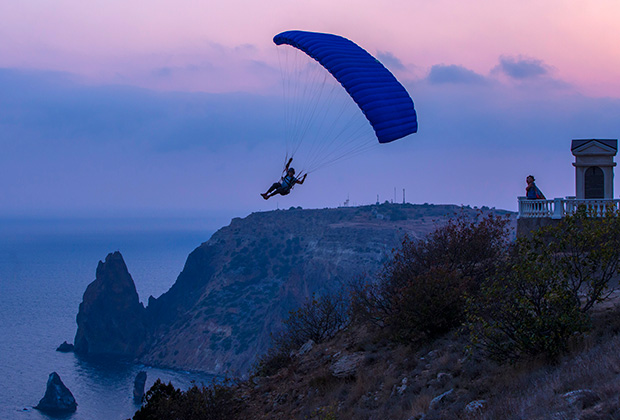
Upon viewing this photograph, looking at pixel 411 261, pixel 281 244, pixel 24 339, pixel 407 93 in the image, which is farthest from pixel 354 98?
pixel 24 339

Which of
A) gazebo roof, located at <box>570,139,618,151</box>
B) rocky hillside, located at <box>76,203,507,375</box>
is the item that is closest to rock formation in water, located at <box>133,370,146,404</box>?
rocky hillside, located at <box>76,203,507,375</box>

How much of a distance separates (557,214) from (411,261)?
566 centimetres

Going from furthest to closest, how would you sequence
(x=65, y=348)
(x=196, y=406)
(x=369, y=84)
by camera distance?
(x=65, y=348) < (x=369, y=84) < (x=196, y=406)

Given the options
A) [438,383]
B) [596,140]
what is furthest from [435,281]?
[596,140]

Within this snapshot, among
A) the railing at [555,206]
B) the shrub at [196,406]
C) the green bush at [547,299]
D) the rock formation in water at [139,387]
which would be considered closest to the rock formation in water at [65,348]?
the rock formation in water at [139,387]

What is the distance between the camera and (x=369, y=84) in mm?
20172

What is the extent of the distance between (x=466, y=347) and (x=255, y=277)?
125 metres

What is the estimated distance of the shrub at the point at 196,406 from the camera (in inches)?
766

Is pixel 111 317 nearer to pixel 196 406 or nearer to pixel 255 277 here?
pixel 255 277

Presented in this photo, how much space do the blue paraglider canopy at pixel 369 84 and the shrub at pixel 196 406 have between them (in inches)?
384

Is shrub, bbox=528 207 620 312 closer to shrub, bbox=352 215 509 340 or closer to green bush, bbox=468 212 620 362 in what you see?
green bush, bbox=468 212 620 362

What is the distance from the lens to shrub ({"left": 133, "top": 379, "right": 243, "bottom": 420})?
63.8 feet

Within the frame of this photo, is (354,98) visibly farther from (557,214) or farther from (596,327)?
(596,327)

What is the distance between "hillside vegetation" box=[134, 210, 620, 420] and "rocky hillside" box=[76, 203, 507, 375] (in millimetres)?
86166
